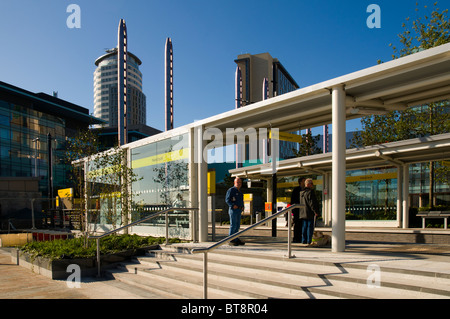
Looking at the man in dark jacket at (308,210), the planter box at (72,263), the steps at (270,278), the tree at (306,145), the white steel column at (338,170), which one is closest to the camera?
the steps at (270,278)

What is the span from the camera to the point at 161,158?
40.3ft

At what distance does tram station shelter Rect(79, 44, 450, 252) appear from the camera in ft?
24.0

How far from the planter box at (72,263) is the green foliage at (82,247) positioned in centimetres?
14

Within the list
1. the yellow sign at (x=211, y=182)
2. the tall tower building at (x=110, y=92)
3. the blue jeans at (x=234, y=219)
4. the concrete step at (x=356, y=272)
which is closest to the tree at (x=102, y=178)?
the yellow sign at (x=211, y=182)

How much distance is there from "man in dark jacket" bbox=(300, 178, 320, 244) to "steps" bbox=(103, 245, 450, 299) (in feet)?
3.97

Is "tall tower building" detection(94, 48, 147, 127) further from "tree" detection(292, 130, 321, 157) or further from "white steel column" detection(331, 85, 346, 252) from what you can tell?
"white steel column" detection(331, 85, 346, 252)

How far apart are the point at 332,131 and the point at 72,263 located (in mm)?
6482

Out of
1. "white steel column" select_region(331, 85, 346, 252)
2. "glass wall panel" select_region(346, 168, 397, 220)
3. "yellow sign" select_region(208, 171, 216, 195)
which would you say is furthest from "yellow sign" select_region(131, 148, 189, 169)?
"glass wall panel" select_region(346, 168, 397, 220)

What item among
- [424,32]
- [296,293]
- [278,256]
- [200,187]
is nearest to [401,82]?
[278,256]

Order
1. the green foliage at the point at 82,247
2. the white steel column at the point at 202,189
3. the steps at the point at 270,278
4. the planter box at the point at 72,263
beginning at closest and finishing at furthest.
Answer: the steps at the point at 270,278, the planter box at the point at 72,263, the green foliage at the point at 82,247, the white steel column at the point at 202,189

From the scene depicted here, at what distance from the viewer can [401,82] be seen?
24.8 feet

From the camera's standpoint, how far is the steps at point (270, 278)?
16.4 feet

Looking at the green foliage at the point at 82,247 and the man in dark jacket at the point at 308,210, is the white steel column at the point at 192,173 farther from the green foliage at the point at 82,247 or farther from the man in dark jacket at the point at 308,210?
the man in dark jacket at the point at 308,210
